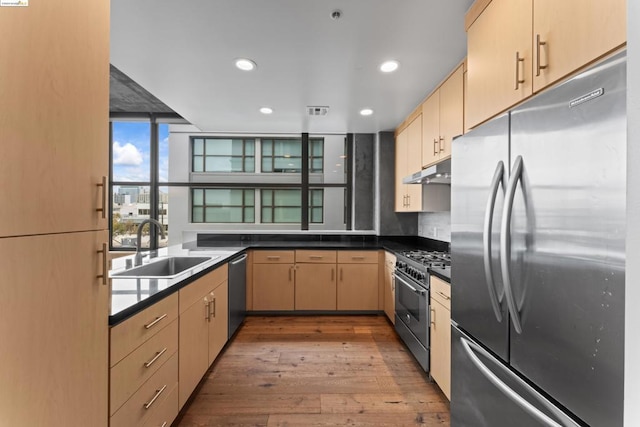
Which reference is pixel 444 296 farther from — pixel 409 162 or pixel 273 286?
pixel 273 286

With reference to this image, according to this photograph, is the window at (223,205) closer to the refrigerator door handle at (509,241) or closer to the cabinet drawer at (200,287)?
the cabinet drawer at (200,287)

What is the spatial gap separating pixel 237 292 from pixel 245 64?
2.19 m

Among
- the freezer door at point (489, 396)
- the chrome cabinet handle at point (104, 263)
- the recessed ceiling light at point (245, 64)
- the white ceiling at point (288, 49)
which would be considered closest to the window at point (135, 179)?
the white ceiling at point (288, 49)

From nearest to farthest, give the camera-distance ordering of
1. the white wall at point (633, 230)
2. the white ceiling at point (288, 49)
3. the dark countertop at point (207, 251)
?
the white wall at point (633, 230), the dark countertop at point (207, 251), the white ceiling at point (288, 49)

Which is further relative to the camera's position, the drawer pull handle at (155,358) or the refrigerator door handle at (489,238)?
the drawer pull handle at (155,358)

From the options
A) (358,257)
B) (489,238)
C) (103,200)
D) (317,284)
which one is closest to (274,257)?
(317,284)

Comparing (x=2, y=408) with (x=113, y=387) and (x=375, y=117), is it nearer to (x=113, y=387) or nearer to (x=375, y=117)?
(x=113, y=387)

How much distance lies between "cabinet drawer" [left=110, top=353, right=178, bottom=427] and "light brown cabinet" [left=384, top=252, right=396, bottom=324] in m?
2.16

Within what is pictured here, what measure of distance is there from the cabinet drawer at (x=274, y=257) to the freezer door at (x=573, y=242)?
275 centimetres

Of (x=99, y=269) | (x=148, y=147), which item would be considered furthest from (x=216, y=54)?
(x=148, y=147)

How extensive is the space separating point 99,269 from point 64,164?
0.38 m

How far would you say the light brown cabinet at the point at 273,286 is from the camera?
11.7 ft

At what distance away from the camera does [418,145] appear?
3.00 metres

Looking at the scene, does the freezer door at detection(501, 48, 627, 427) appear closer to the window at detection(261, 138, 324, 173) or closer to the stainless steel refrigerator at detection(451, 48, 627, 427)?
the stainless steel refrigerator at detection(451, 48, 627, 427)
